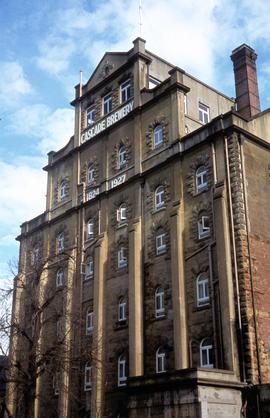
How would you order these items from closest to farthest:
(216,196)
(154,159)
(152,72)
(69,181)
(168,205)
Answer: (216,196), (168,205), (154,159), (152,72), (69,181)

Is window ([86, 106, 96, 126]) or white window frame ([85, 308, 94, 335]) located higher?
window ([86, 106, 96, 126])

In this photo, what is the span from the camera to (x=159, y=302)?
3098 cm

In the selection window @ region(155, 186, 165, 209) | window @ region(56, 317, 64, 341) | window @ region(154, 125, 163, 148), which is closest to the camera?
window @ region(155, 186, 165, 209)

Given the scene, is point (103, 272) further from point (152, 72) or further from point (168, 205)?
point (152, 72)

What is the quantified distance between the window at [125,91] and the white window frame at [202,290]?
1444 centimetres

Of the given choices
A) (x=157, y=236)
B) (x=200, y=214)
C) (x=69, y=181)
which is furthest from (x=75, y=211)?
(x=200, y=214)

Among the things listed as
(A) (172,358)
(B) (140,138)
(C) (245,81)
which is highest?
(C) (245,81)

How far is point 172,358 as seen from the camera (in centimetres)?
2889

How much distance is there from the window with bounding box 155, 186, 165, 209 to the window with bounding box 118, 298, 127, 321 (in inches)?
224

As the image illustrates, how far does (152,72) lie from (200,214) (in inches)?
502

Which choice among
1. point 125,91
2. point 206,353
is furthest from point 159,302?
point 125,91

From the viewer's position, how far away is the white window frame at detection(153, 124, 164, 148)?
34.3 m

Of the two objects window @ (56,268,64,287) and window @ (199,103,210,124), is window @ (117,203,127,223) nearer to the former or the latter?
window @ (56,268,64,287)

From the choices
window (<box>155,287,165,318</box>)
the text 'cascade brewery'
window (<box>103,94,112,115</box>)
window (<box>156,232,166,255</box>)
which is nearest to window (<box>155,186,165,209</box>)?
→ window (<box>156,232,166,255</box>)
